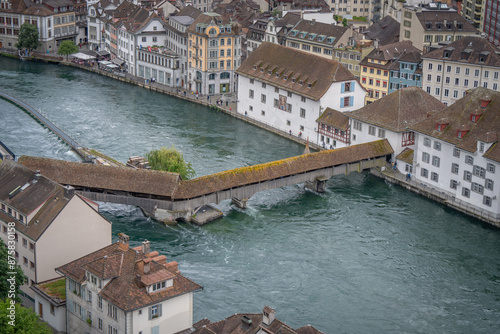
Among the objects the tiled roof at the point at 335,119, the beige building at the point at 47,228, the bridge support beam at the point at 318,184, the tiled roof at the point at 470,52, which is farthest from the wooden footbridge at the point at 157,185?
the tiled roof at the point at 470,52

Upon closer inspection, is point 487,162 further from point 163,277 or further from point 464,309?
point 163,277

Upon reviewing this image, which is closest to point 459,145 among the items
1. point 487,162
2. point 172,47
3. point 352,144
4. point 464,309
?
point 487,162

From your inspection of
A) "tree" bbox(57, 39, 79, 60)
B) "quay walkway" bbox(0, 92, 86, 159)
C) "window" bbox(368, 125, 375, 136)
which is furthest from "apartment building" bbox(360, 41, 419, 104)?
"tree" bbox(57, 39, 79, 60)

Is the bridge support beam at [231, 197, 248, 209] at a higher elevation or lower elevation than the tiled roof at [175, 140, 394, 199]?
lower

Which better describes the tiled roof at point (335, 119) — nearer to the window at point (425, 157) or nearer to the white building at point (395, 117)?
the white building at point (395, 117)

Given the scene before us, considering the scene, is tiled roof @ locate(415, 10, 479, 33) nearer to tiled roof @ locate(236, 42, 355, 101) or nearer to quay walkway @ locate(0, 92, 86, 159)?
tiled roof @ locate(236, 42, 355, 101)
